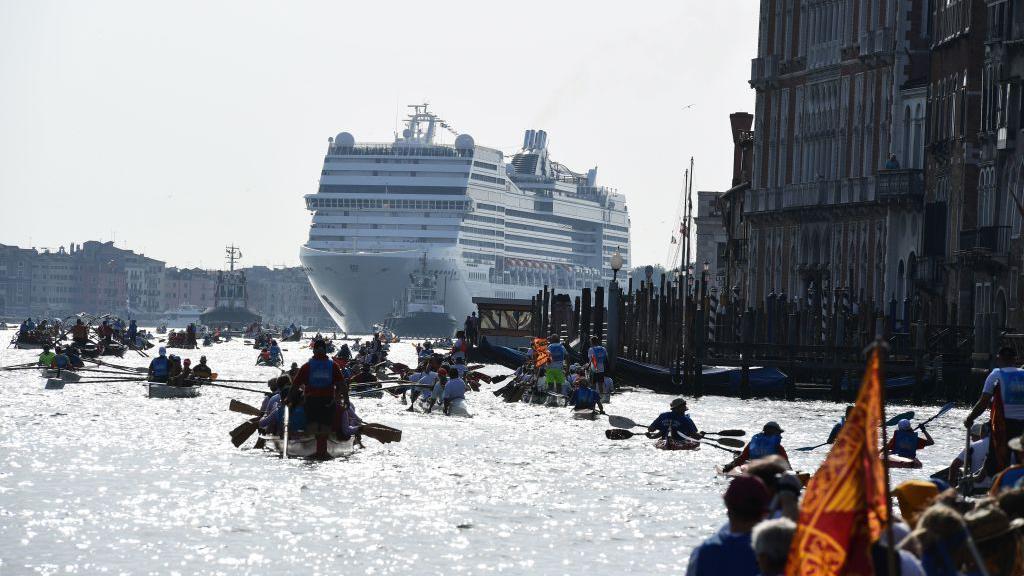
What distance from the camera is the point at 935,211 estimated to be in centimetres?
6362

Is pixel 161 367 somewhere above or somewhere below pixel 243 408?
above

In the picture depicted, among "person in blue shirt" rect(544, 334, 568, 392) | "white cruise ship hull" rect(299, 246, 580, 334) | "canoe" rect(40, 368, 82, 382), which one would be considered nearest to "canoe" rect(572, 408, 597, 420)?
"person in blue shirt" rect(544, 334, 568, 392)

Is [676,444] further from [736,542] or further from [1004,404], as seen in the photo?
[736,542]

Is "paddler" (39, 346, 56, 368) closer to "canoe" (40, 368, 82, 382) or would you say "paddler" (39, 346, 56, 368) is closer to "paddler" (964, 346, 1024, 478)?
"canoe" (40, 368, 82, 382)

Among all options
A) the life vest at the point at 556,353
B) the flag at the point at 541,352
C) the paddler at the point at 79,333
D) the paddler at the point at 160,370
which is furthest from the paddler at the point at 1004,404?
the paddler at the point at 79,333

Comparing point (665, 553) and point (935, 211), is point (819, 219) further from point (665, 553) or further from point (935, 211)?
point (665, 553)

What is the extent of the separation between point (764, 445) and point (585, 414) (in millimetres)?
22321

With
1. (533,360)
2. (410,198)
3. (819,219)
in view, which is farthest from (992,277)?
(410,198)

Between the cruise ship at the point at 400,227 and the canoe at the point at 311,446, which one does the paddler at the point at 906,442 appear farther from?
the cruise ship at the point at 400,227

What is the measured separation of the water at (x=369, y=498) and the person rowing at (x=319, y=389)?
786mm

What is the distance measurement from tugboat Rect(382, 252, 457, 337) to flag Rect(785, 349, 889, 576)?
17131 cm

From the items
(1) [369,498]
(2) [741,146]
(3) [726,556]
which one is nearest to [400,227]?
(2) [741,146]

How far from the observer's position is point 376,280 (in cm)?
18312

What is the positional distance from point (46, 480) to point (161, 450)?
21.0 feet
